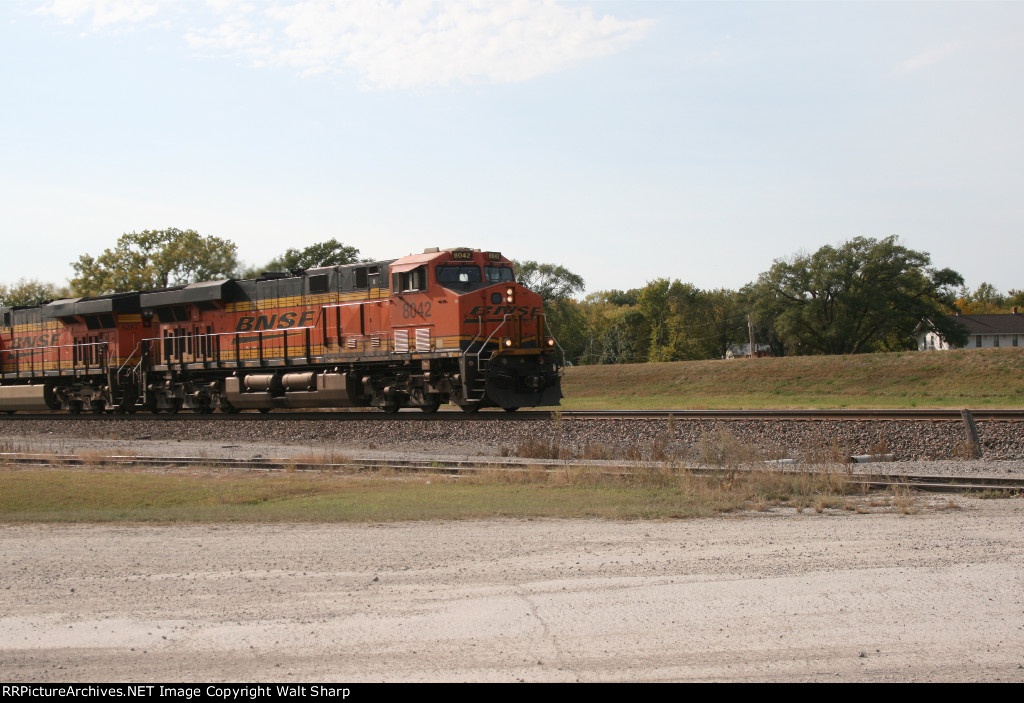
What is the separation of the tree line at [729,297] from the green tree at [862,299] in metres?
0.08

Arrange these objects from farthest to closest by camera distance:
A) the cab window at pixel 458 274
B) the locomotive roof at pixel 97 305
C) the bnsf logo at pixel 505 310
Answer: the locomotive roof at pixel 97 305 → the cab window at pixel 458 274 → the bnsf logo at pixel 505 310

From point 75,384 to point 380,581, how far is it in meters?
27.5

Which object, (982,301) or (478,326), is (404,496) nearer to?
(478,326)

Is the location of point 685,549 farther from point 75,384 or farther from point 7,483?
point 75,384

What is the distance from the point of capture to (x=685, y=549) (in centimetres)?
Answer: 734

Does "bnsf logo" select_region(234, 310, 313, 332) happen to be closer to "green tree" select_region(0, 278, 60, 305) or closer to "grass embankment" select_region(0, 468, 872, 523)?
"grass embankment" select_region(0, 468, 872, 523)

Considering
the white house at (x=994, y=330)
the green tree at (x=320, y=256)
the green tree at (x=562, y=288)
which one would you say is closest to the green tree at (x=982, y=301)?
the white house at (x=994, y=330)

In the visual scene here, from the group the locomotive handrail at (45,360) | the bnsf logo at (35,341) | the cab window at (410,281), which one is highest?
the cab window at (410,281)

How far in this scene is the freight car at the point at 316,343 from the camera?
20.1 meters

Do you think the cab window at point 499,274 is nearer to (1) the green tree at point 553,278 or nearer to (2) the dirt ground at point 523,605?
(2) the dirt ground at point 523,605

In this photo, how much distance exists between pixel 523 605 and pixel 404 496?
592 centimetres

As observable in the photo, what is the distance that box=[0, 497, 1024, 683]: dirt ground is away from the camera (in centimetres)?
466

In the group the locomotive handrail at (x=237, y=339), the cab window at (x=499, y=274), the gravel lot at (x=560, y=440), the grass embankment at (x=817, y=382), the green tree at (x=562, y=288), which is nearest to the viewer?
the gravel lot at (x=560, y=440)

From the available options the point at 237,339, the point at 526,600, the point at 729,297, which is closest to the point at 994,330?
the point at 729,297
